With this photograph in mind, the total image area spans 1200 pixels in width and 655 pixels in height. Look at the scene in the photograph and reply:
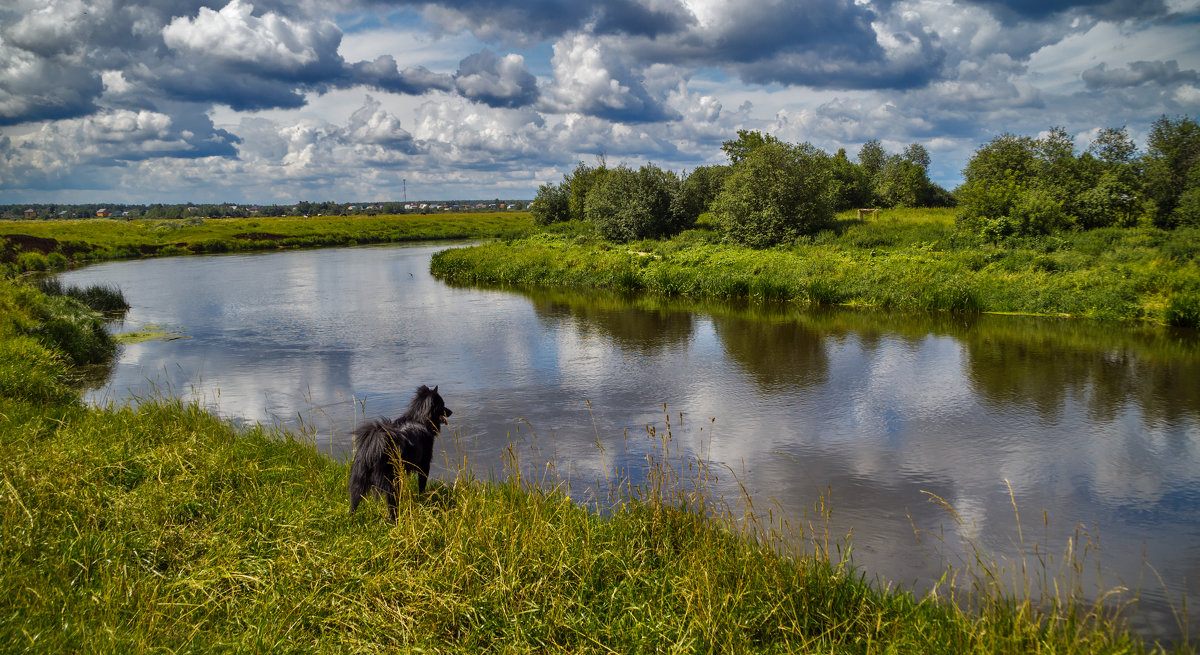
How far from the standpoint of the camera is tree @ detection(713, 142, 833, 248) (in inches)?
1209

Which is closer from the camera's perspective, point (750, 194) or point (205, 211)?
point (750, 194)

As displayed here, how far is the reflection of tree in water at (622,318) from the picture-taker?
16594 mm

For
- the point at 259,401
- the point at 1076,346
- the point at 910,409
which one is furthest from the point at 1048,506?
the point at 259,401

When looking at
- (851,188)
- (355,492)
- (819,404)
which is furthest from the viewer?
(851,188)

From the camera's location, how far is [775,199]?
102 feet

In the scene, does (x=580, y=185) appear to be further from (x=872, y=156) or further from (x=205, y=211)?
(x=205, y=211)

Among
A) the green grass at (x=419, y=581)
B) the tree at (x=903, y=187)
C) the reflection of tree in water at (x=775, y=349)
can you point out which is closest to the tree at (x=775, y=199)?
the reflection of tree in water at (x=775, y=349)

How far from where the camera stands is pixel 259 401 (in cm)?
1079

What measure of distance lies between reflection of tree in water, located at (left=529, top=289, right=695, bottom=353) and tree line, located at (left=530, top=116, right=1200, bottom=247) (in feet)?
34.3

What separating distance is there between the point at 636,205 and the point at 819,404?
30.5 meters

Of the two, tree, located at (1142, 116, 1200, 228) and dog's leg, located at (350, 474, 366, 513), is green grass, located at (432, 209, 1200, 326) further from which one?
dog's leg, located at (350, 474, 366, 513)

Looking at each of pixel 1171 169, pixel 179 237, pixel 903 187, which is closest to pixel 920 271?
pixel 1171 169

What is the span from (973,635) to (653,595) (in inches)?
72.1

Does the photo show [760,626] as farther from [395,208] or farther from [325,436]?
[395,208]
